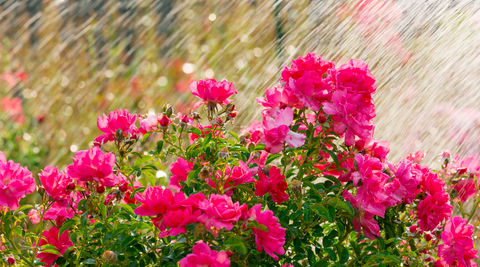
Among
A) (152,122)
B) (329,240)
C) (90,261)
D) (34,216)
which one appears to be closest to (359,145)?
(329,240)

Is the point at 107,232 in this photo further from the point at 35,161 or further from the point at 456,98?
the point at 35,161

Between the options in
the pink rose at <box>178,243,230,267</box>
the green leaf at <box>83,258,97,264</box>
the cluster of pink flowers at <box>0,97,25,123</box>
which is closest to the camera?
the pink rose at <box>178,243,230,267</box>

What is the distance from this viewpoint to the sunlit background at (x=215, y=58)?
1406mm

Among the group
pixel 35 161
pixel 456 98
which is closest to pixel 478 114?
pixel 456 98

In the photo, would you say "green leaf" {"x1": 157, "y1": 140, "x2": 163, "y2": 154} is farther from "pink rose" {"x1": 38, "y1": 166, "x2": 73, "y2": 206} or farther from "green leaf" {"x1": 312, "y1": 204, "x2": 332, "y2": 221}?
"green leaf" {"x1": 312, "y1": 204, "x2": 332, "y2": 221}

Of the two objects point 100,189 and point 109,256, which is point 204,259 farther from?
point 100,189

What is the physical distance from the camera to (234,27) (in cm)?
289

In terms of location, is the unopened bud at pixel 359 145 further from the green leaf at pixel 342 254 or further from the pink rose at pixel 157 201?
the pink rose at pixel 157 201

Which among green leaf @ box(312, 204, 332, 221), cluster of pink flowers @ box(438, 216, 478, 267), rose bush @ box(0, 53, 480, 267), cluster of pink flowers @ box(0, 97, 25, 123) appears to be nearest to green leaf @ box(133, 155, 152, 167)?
rose bush @ box(0, 53, 480, 267)

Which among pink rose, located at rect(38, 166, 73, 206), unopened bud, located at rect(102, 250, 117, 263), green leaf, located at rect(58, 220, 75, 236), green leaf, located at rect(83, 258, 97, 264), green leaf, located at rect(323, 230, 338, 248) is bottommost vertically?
green leaf, located at rect(83, 258, 97, 264)

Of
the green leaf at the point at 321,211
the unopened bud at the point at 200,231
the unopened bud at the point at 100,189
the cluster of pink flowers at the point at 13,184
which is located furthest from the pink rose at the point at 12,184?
the green leaf at the point at 321,211

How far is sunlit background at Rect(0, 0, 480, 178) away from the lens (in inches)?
55.4

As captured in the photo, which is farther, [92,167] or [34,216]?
[34,216]

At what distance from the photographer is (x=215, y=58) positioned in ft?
9.28
